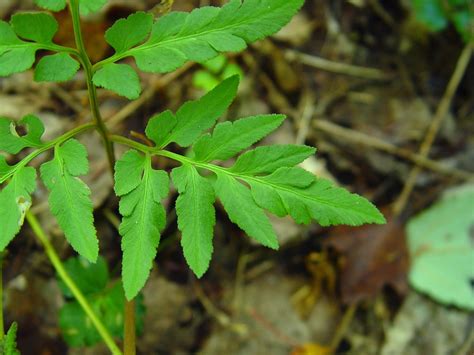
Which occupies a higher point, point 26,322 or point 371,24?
point 371,24

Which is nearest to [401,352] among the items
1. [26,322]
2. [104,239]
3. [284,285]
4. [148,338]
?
[284,285]

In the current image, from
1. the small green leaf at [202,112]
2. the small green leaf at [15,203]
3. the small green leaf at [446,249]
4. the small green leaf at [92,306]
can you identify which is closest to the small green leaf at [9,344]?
the small green leaf at [15,203]

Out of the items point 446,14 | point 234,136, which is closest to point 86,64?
point 234,136

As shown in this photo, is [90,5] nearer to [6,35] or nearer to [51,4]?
[51,4]

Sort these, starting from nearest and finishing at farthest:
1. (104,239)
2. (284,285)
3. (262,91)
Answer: (104,239)
(284,285)
(262,91)

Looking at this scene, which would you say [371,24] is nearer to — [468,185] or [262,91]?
[262,91]

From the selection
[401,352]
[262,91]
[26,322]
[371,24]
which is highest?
[371,24]

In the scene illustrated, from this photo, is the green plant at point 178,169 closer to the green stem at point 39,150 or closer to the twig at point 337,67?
the green stem at point 39,150
